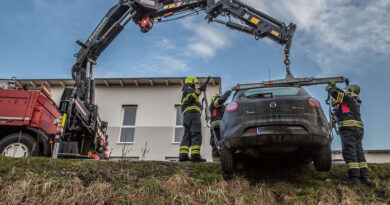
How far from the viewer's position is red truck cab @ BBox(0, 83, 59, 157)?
7.75 m

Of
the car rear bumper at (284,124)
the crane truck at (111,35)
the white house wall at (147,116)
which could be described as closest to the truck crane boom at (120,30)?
the crane truck at (111,35)

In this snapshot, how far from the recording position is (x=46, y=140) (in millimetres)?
8109

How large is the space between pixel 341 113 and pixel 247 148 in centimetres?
244

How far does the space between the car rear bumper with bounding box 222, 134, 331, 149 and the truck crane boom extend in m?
4.03

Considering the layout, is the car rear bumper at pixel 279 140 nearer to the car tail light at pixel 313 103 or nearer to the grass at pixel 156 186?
the car tail light at pixel 313 103

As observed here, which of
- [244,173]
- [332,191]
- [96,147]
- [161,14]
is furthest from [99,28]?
[332,191]

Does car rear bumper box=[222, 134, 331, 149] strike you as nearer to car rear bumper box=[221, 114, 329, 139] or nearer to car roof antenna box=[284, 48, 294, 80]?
car rear bumper box=[221, 114, 329, 139]

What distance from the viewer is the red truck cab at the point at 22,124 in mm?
7754

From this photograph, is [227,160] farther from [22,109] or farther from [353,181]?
[22,109]

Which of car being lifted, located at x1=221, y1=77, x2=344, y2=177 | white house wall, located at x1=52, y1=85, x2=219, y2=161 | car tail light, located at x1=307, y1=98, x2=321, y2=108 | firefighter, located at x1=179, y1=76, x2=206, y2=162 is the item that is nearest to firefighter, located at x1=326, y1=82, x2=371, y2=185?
car being lifted, located at x1=221, y1=77, x2=344, y2=177

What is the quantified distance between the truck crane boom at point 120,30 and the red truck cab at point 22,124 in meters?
0.65

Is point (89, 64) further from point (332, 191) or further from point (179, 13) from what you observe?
point (332, 191)

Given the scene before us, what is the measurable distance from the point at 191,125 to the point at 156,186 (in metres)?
2.81

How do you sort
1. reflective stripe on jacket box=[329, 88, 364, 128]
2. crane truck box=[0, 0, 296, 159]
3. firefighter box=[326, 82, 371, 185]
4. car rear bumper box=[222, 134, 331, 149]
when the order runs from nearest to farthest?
car rear bumper box=[222, 134, 331, 149], firefighter box=[326, 82, 371, 185], reflective stripe on jacket box=[329, 88, 364, 128], crane truck box=[0, 0, 296, 159]
